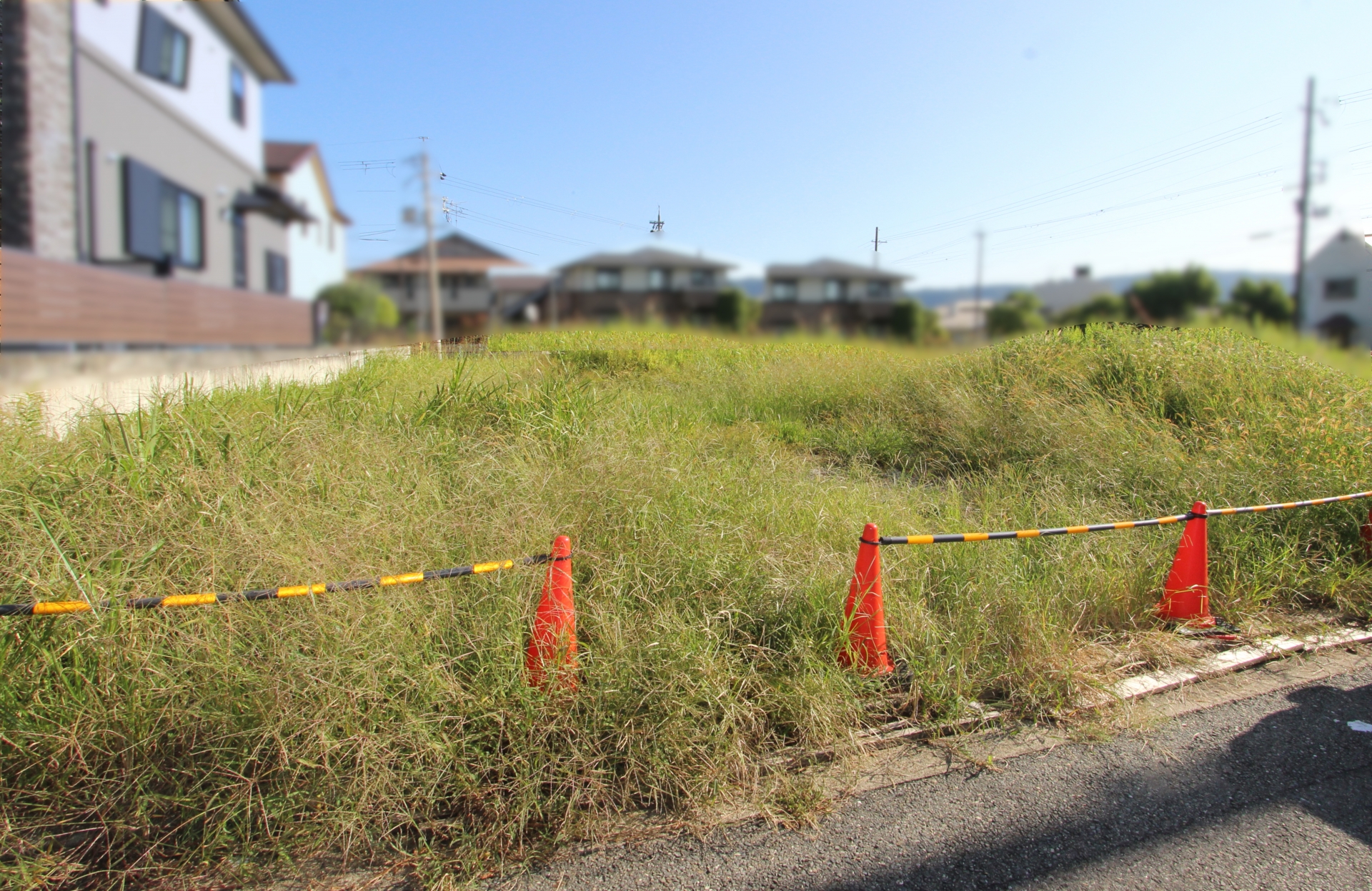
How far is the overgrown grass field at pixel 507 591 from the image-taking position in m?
2.49

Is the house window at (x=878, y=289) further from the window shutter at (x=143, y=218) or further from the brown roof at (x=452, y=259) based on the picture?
the window shutter at (x=143, y=218)

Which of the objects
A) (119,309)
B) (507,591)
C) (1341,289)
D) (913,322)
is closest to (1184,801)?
(507,591)

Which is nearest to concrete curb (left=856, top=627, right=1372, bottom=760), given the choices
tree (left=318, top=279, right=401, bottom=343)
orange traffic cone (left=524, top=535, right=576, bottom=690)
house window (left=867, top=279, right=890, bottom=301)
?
orange traffic cone (left=524, top=535, right=576, bottom=690)

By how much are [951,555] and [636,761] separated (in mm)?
2111

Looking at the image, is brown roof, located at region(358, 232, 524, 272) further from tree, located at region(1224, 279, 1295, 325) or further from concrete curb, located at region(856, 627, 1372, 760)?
tree, located at region(1224, 279, 1295, 325)

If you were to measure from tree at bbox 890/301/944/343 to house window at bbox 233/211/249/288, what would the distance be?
13.7ft

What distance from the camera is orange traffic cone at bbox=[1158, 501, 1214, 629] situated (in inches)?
157

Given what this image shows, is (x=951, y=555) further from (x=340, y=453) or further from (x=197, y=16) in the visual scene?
(x=197, y=16)

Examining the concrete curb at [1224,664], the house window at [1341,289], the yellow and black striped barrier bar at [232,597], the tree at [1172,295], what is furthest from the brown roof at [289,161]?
the house window at [1341,289]

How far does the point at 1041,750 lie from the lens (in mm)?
3006

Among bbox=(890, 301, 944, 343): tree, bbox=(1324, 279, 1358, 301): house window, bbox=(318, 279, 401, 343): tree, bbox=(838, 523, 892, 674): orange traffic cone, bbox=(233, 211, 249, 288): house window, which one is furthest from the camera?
bbox=(890, 301, 944, 343): tree

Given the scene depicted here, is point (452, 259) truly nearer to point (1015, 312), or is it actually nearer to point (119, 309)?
point (119, 309)

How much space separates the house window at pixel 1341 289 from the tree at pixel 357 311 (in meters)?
4.45

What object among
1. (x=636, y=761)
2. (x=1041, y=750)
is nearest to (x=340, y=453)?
(x=636, y=761)
